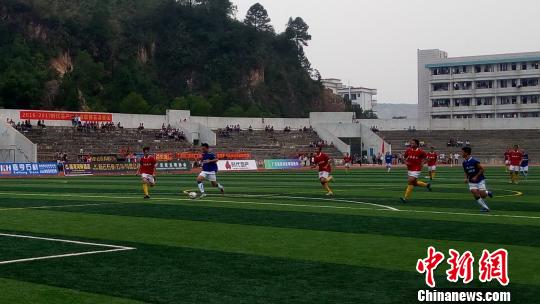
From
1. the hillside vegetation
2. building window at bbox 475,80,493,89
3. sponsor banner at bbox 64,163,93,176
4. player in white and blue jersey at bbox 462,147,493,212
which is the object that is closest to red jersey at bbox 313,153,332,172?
player in white and blue jersey at bbox 462,147,493,212

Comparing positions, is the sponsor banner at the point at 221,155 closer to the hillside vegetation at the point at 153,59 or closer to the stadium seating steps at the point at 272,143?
the stadium seating steps at the point at 272,143

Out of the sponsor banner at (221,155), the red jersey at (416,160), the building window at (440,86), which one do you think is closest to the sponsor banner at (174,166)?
the sponsor banner at (221,155)

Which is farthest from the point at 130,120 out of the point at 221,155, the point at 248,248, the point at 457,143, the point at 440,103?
the point at 440,103

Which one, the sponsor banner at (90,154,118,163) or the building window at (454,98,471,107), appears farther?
the building window at (454,98,471,107)

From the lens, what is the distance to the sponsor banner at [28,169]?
55.0m

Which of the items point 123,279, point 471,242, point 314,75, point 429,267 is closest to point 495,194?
point 471,242

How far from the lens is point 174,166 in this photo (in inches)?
2452

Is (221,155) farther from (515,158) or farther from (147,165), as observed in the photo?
(147,165)

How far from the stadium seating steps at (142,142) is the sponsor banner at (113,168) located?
22.4 ft

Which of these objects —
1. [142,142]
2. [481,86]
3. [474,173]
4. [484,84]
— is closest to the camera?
[474,173]

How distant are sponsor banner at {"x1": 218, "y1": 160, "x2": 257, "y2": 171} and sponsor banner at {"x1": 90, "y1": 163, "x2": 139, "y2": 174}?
7356 millimetres

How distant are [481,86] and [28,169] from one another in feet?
323

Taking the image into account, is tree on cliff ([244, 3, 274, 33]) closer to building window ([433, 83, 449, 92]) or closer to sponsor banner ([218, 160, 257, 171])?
building window ([433, 83, 449, 92])

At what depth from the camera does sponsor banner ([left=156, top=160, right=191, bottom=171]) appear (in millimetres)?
61156
